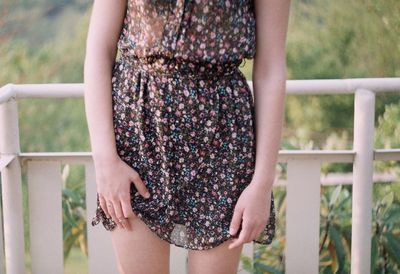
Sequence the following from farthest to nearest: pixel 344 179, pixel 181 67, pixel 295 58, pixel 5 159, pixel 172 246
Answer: pixel 295 58 → pixel 344 179 → pixel 172 246 → pixel 5 159 → pixel 181 67

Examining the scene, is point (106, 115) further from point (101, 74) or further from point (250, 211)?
point (250, 211)

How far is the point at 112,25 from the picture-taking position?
1.35m

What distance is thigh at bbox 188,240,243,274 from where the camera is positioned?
1362mm

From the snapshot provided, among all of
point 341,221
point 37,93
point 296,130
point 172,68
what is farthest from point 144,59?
point 296,130

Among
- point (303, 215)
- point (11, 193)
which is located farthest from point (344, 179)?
point (11, 193)

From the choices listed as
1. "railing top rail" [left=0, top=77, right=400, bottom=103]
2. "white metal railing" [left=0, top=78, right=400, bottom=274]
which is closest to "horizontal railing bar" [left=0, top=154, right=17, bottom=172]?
"white metal railing" [left=0, top=78, right=400, bottom=274]

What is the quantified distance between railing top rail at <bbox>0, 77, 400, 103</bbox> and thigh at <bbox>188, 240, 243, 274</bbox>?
2.37 ft

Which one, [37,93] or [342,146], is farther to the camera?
[342,146]

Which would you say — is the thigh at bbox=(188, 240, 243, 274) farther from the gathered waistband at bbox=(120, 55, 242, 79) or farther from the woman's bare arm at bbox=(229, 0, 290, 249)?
the gathered waistband at bbox=(120, 55, 242, 79)

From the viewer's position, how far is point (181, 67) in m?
1.31

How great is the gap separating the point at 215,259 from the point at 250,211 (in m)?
0.12

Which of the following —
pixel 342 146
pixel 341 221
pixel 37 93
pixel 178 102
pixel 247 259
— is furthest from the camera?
pixel 342 146

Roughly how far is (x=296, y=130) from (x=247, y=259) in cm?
181

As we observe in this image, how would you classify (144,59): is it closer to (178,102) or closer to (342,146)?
(178,102)
